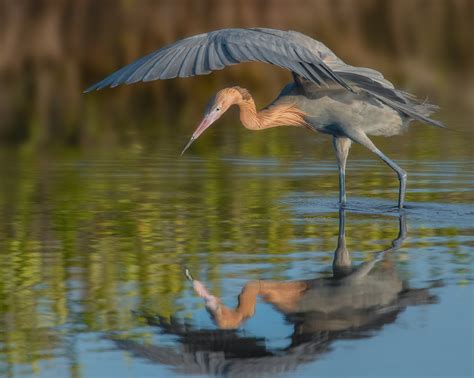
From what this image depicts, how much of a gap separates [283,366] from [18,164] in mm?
7086

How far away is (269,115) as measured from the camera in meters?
10.2

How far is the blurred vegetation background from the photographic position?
1656cm

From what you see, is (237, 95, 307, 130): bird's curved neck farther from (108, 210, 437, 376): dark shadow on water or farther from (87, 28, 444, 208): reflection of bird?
(108, 210, 437, 376): dark shadow on water

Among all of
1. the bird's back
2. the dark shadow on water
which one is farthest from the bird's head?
the dark shadow on water

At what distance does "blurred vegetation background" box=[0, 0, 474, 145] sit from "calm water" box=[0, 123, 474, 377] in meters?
3.13

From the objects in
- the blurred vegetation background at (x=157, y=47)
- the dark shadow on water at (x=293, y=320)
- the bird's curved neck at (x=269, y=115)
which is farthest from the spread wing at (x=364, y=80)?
the blurred vegetation background at (x=157, y=47)

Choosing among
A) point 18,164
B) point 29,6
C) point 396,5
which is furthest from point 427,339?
point 396,5

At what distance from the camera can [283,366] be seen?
5.92m

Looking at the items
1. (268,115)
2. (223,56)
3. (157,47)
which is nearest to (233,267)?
(223,56)

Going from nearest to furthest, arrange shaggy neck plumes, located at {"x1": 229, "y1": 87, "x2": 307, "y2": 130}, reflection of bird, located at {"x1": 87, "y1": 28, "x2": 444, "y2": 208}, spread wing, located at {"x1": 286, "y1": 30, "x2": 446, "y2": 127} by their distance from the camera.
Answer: reflection of bird, located at {"x1": 87, "y1": 28, "x2": 444, "y2": 208} < spread wing, located at {"x1": 286, "y1": 30, "x2": 446, "y2": 127} < shaggy neck plumes, located at {"x1": 229, "y1": 87, "x2": 307, "y2": 130}

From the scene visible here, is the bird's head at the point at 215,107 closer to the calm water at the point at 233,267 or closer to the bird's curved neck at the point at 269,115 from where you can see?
the bird's curved neck at the point at 269,115

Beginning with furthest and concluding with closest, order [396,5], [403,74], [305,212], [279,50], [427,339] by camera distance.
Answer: [396,5], [403,74], [305,212], [279,50], [427,339]

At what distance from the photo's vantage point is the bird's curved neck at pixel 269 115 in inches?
397

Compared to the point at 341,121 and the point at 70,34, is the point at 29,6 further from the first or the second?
the point at 341,121
